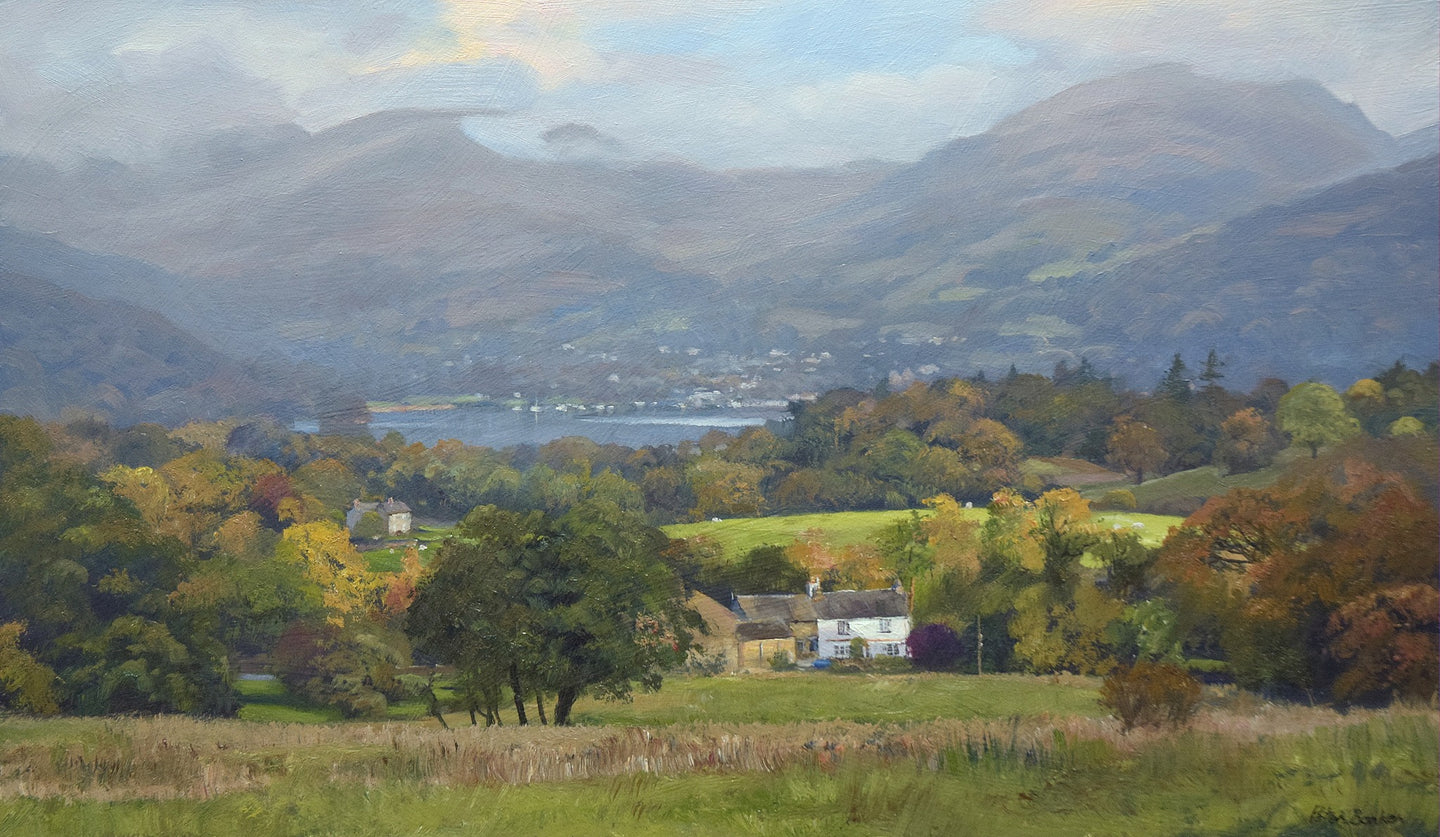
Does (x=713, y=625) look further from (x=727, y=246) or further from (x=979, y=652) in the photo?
(x=727, y=246)

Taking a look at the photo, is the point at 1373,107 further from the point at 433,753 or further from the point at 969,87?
the point at 433,753

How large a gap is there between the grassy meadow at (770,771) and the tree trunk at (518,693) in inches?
3.3

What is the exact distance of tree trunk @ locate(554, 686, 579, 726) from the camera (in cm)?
460

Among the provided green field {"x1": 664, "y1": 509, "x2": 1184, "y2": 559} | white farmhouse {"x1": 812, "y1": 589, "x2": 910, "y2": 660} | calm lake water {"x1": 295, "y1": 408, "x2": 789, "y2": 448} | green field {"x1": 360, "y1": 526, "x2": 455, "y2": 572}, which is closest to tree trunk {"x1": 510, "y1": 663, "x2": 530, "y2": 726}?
green field {"x1": 360, "y1": 526, "x2": 455, "y2": 572}

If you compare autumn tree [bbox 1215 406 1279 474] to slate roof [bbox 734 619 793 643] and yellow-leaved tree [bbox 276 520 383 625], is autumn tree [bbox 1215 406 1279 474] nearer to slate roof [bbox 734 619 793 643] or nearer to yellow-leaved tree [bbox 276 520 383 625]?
slate roof [bbox 734 619 793 643]

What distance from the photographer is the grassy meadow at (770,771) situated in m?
4.08

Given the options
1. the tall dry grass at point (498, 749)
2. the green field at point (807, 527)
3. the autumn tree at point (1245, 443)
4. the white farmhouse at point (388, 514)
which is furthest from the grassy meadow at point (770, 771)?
the autumn tree at point (1245, 443)

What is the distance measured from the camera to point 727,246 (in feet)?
16.8

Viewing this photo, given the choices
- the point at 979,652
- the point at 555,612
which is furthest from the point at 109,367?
the point at 979,652

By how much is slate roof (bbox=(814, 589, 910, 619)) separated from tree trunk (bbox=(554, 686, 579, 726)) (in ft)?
3.79

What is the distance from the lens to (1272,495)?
15.5 ft

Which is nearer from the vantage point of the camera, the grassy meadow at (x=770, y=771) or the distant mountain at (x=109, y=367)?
the grassy meadow at (x=770, y=771)
